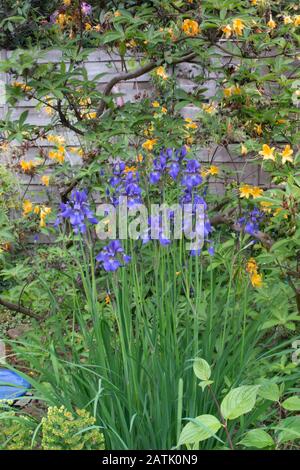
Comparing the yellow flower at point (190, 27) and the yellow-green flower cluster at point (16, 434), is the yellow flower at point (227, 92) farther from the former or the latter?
the yellow-green flower cluster at point (16, 434)

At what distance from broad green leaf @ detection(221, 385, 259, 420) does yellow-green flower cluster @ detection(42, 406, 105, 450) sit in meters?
0.41

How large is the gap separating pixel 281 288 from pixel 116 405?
0.92 metres

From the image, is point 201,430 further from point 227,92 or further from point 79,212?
point 227,92

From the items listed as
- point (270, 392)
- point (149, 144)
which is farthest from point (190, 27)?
point (270, 392)

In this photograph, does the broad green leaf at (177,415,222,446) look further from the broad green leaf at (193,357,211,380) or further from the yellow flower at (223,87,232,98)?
the yellow flower at (223,87,232,98)

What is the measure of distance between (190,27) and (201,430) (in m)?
1.68

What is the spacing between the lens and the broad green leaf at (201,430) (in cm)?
157

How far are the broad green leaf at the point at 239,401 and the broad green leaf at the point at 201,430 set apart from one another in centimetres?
4

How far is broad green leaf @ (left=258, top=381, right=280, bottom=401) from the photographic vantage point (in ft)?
6.00

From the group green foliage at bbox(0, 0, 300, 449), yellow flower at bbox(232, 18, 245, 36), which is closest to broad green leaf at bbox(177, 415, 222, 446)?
green foliage at bbox(0, 0, 300, 449)

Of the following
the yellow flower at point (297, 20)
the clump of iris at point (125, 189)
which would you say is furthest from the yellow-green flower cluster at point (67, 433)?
the yellow flower at point (297, 20)

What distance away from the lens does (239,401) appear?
5.22 feet

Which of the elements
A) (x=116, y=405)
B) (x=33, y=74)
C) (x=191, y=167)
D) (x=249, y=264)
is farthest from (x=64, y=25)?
(x=116, y=405)
